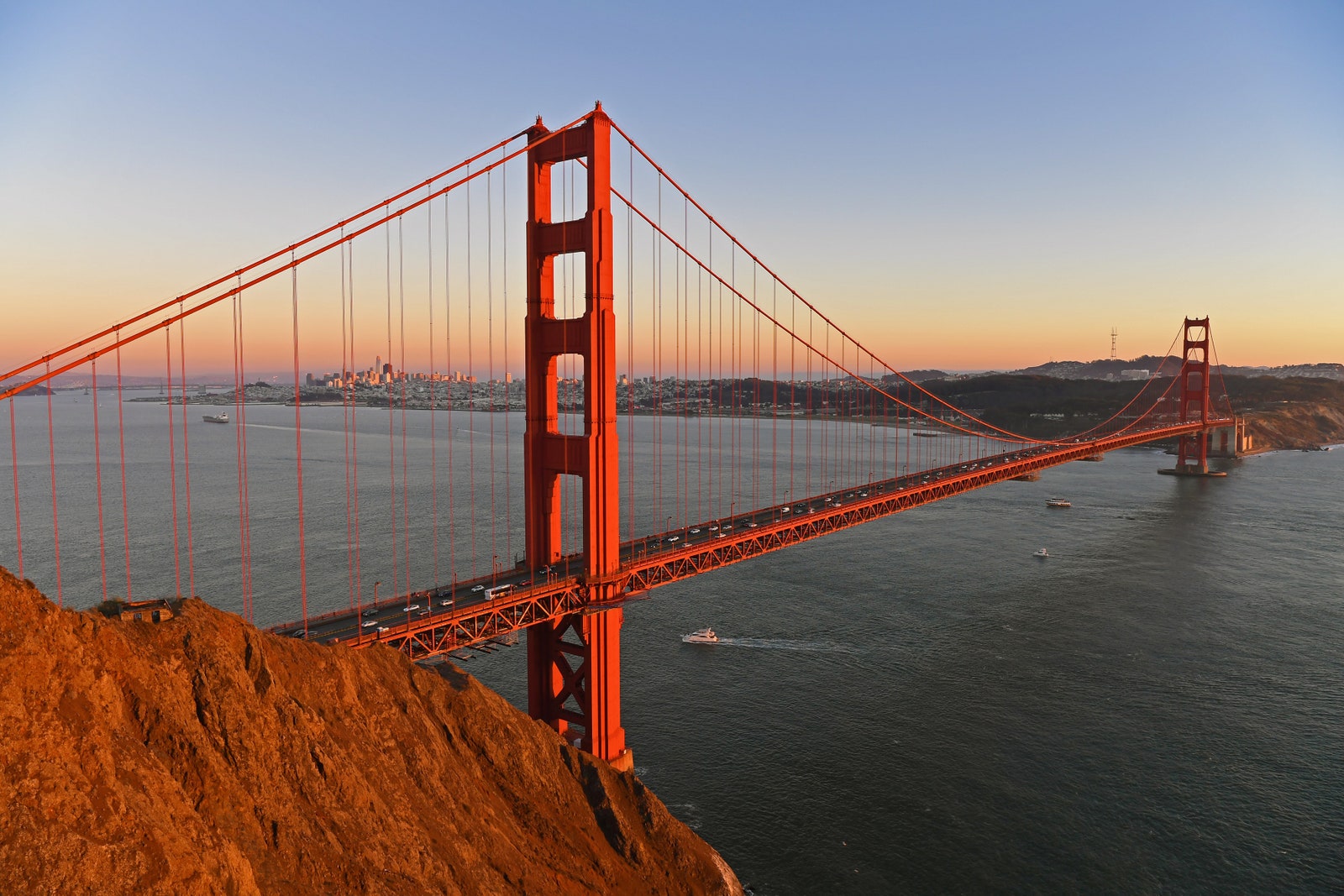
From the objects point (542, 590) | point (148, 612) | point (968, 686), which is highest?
point (148, 612)

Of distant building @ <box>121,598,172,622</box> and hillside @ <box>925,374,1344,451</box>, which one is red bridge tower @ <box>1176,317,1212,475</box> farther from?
distant building @ <box>121,598,172,622</box>

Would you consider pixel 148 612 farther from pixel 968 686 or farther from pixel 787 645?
pixel 968 686

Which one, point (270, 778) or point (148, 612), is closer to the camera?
point (270, 778)

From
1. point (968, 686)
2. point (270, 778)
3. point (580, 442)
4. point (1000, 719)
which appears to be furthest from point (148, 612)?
point (968, 686)

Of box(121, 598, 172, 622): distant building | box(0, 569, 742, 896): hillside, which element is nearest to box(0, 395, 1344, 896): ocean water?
box(0, 569, 742, 896): hillside

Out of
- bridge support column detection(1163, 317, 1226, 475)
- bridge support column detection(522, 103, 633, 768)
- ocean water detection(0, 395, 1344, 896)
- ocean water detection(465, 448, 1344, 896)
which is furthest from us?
bridge support column detection(1163, 317, 1226, 475)

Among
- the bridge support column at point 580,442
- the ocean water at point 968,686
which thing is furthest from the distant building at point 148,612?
the ocean water at point 968,686
